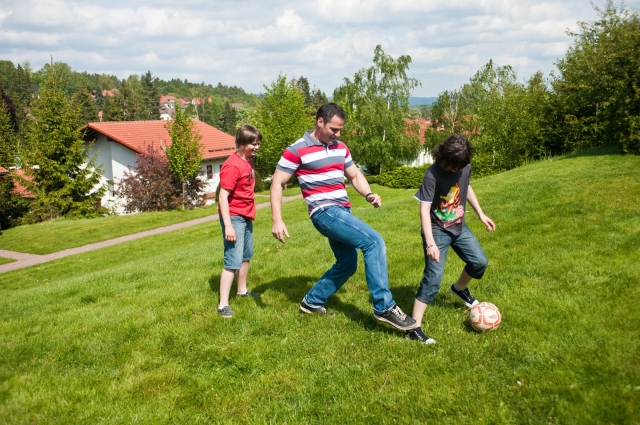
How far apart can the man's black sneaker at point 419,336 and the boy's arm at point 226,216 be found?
2143mm

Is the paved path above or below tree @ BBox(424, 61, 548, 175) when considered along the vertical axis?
below

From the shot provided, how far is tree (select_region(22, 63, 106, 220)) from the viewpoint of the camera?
2808cm

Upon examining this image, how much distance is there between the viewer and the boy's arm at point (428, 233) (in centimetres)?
424

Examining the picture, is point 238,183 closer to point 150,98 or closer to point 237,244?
point 237,244

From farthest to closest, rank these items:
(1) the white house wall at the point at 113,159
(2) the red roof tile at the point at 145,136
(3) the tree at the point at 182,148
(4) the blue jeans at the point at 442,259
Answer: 1. (1) the white house wall at the point at 113,159
2. (2) the red roof tile at the point at 145,136
3. (3) the tree at the point at 182,148
4. (4) the blue jeans at the point at 442,259

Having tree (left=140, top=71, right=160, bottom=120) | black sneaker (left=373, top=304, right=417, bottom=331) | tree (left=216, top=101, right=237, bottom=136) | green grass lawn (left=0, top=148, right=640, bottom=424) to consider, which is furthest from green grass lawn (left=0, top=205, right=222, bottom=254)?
tree (left=216, top=101, right=237, bottom=136)

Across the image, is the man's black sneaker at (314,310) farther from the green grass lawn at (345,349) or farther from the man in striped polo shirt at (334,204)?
the man in striped polo shirt at (334,204)

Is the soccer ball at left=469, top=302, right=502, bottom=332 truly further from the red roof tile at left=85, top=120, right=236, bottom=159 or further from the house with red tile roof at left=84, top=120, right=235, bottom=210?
the house with red tile roof at left=84, top=120, right=235, bottom=210

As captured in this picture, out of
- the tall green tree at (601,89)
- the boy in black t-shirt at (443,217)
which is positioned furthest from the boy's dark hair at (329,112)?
the tall green tree at (601,89)

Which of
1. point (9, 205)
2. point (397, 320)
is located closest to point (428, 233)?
point (397, 320)

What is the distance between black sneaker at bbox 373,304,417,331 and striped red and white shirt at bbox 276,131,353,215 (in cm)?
117

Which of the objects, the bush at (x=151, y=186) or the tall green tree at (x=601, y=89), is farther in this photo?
the bush at (x=151, y=186)

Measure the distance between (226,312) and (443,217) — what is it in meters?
2.64

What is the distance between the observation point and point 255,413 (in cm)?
356
